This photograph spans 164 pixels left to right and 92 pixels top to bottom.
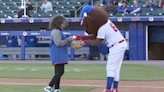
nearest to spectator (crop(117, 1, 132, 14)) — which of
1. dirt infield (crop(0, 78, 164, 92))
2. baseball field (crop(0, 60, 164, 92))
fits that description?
baseball field (crop(0, 60, 164, 92))

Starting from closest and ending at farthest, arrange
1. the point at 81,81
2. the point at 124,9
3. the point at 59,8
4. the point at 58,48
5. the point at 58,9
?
the point at 58,48 < the point at 81,81 < the point at 124,9 < the point at 58,9 < the point at 59,8

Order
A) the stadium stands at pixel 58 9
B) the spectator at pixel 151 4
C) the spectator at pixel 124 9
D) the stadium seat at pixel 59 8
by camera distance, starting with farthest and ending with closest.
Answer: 1. the stadium seat at pixel 59 8
2. the spectator at pixel 151 4
3. the spectator at pixel 124 9
4. the stadium stands at pixel 58 9

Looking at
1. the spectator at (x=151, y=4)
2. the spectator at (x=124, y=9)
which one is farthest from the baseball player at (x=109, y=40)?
the spectator at (x=151, y=4)

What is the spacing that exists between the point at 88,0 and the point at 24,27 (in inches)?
176

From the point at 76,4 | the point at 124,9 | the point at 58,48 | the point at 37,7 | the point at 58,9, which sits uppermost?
the point at 76,4

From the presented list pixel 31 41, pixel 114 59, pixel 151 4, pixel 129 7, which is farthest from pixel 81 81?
pixel 151 4

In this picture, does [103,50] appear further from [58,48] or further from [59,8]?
[58,48]

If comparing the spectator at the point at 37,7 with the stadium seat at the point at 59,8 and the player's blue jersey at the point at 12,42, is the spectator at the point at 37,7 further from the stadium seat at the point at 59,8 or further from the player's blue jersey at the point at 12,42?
the player's blue jersey at the point at 12,42

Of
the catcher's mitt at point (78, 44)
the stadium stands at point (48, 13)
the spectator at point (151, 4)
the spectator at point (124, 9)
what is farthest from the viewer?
the stadium stands at point (48, 13)

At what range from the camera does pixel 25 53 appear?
1661cm

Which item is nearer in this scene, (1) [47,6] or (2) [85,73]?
(2) [85,73]

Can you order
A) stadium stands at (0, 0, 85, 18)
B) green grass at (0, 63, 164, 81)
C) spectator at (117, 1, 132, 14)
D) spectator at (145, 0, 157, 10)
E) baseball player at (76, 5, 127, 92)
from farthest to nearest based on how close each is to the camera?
stadium stands at (0, 0, 85, 18)
spectator at (145, 0, 157, 10)
spectator at (117, 1, 132, 14)
green grass at (0, 63, 164, 81)
baseball player at (76, 5, 127, 92)

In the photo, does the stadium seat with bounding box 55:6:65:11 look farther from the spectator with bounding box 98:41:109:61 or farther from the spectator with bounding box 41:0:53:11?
the spectator with bounding box 98:41:109:61

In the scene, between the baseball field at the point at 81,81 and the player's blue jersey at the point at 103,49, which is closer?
the baseball field at the point at 81,81
